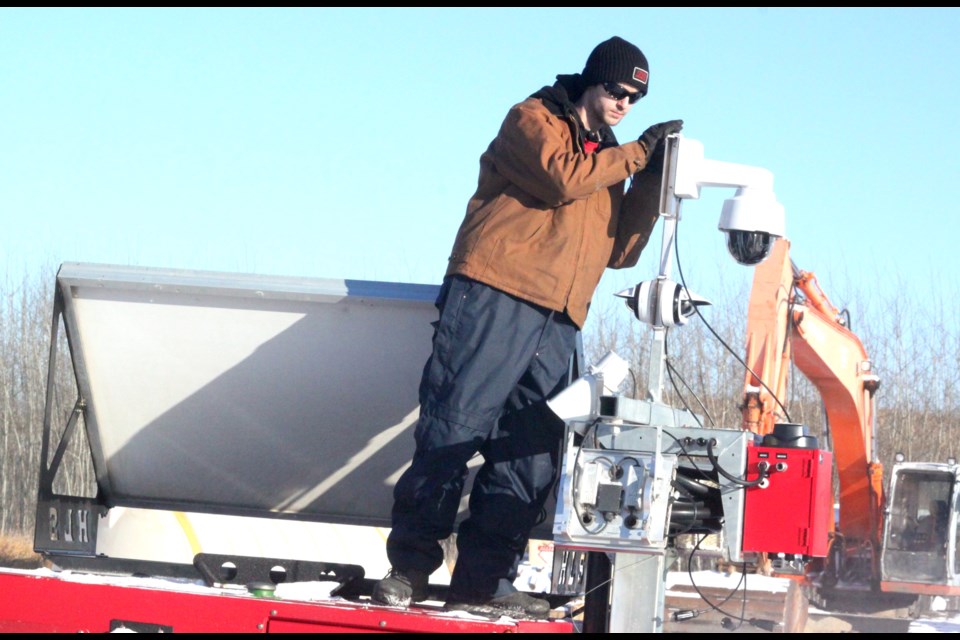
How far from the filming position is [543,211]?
3.80 meters

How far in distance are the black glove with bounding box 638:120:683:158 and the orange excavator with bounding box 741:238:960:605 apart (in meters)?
4.77

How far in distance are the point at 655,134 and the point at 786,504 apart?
119 centimetres

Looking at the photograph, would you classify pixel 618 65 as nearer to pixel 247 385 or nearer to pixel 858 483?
pixel 247 385

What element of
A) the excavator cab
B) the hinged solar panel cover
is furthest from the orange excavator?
the hinged solar panel cover

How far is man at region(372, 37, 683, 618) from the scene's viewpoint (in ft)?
12.1

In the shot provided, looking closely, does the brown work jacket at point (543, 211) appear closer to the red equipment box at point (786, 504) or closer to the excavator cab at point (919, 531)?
the red equipment box at point (786, 504)

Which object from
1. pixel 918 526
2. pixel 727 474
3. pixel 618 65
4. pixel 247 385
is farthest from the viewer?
pixel 918 526

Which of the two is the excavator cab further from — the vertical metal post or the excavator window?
the vertical metal post

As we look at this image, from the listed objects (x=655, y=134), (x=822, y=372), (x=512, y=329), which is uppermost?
(x=655, y=134)

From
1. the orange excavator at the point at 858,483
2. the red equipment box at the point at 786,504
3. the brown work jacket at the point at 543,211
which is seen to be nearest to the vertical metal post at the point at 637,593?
the red equipment box at the point at 786,504

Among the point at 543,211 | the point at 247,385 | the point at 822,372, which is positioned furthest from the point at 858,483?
the point at 543,211

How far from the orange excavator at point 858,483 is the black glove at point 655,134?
4.77 meters

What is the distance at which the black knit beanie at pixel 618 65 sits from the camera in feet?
12.9

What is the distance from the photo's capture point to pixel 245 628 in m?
3.38
